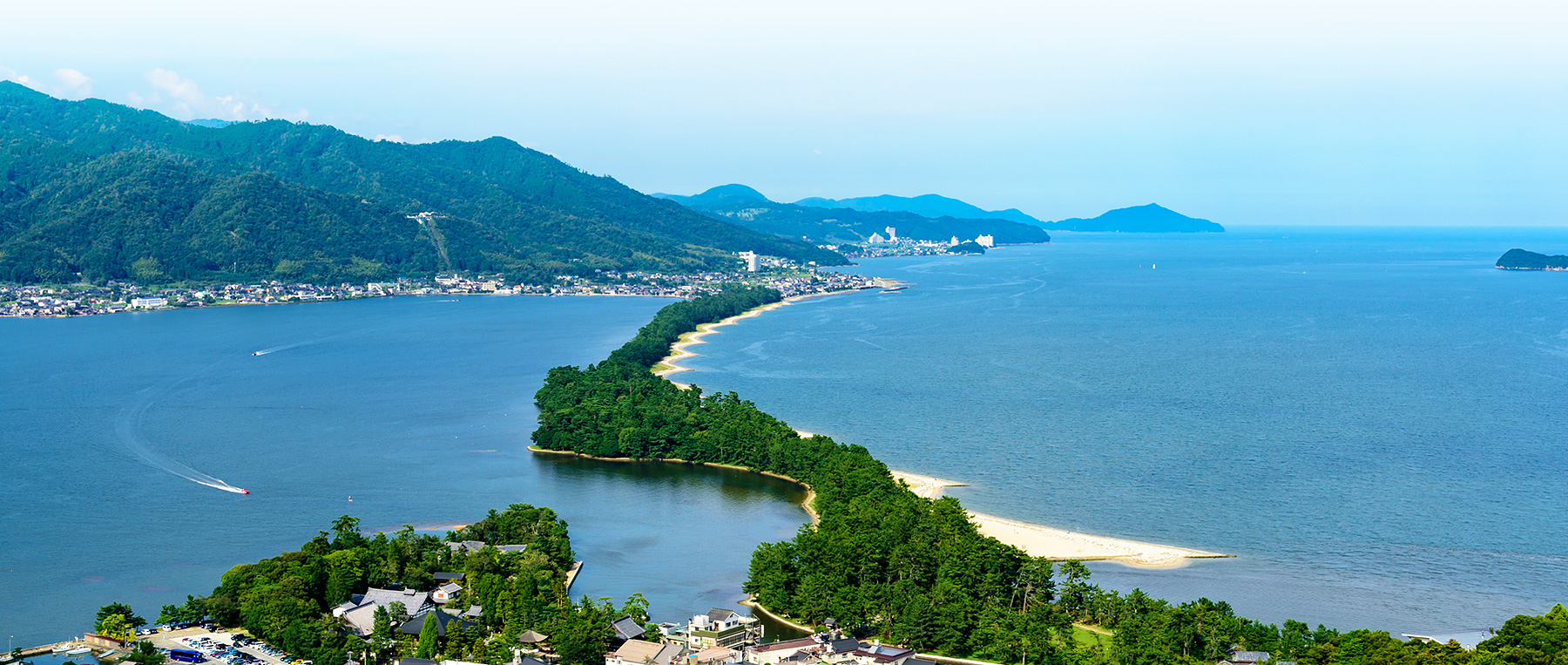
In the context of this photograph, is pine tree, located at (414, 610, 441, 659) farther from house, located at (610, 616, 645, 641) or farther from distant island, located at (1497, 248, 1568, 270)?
distant island, located at (1497, 248, 1568, 270)

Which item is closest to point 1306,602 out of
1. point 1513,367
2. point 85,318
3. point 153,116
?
point 1513,367

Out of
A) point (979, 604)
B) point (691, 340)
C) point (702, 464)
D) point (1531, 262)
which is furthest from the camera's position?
point (1531, 262)

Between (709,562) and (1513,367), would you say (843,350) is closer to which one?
(1513,367)

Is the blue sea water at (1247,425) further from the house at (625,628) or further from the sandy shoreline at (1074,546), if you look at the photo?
the house at (625,628)

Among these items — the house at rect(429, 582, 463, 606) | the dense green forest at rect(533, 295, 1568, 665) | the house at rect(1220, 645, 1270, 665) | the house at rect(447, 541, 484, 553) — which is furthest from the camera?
the house at rect(447, 541, 484, 553)

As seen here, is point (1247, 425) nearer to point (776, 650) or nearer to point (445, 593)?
point (776, 650)

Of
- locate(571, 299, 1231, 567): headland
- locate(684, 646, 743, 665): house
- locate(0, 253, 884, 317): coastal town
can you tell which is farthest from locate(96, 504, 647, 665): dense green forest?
locate(0, 253, 884, 317): coastal town

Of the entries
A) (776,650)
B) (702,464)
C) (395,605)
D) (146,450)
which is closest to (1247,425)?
(702,464)
